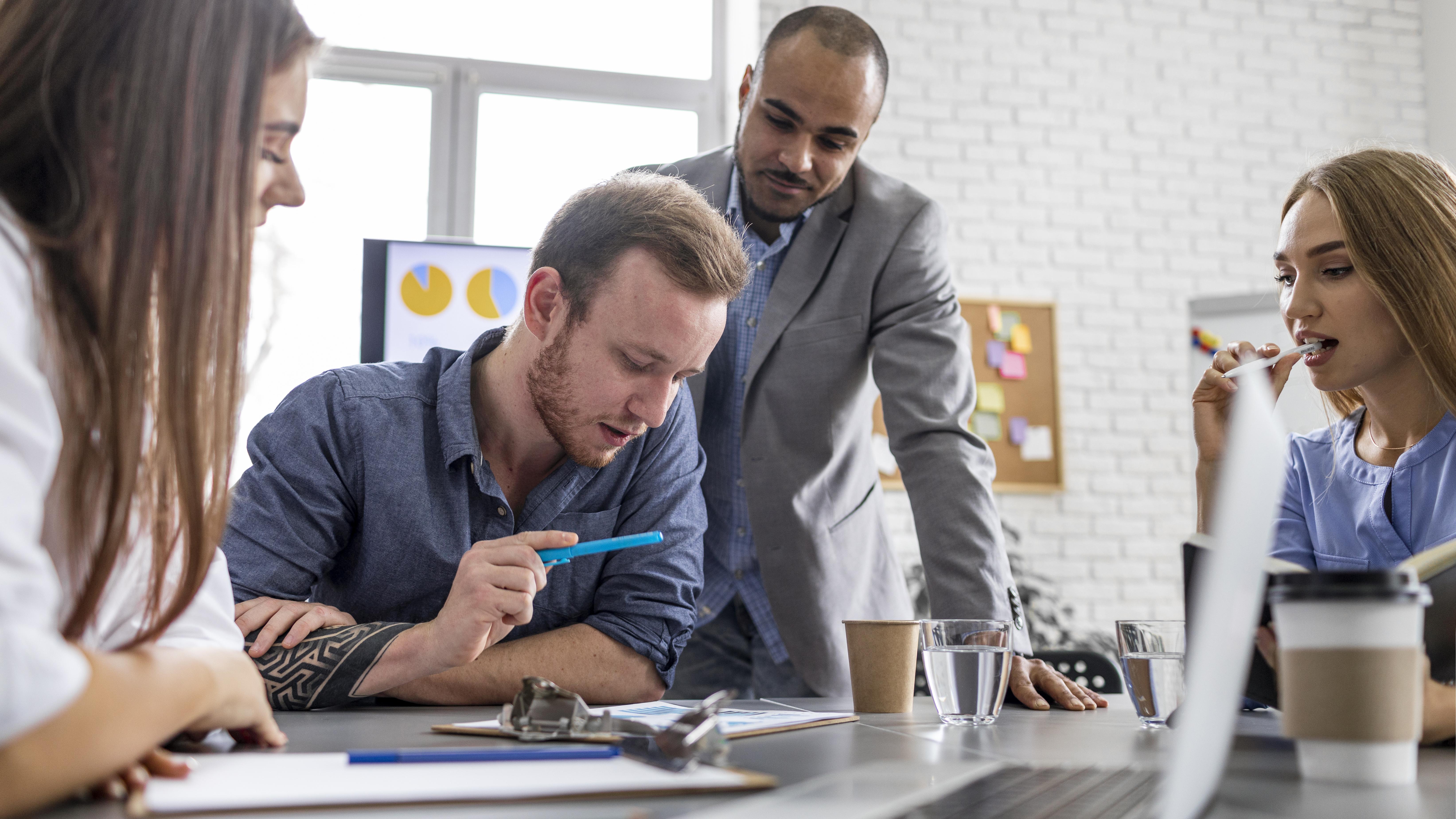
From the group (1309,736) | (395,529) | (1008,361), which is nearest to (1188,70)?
(1008,361)

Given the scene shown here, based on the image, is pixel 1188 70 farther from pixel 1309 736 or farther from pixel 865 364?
pixel 1309 736

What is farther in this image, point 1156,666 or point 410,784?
point 1156,666

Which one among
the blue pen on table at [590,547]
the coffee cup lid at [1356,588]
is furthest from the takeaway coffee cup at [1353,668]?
the blue pen on table at [590,547]

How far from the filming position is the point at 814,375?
6.40ft

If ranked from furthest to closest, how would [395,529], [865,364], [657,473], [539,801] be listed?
[865,364] → [657,473] → [395,529] → [539,801]

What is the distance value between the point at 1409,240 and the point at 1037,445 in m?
2.77

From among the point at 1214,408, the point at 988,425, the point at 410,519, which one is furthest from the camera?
the point at 988,425

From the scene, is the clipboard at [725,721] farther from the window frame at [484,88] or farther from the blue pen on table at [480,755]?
the window frame at [484,88]

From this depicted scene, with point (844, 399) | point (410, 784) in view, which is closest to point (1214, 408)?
point (844, 399)

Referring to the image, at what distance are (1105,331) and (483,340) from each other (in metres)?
3.23

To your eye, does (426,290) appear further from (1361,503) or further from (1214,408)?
(1361,503)

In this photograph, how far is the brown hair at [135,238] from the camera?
2.26 ft

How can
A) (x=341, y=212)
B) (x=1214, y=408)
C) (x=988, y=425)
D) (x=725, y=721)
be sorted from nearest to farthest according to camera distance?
(x=725, y=721) → (x=1214, y=408) → (x=341, y=212) → (x=988, y=425)

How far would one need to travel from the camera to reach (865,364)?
2.01m
